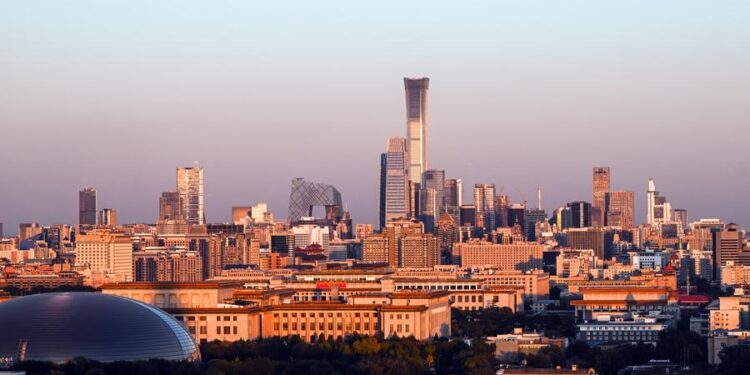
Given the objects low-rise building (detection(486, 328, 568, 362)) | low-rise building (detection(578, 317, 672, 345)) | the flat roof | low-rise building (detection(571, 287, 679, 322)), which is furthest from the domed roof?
low-rise building (detection(571, 287, 679, 322))

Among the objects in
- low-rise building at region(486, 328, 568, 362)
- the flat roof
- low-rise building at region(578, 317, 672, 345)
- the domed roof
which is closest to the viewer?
the domed roof

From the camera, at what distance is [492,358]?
3959 inches

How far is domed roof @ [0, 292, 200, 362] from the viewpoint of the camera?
301 ft

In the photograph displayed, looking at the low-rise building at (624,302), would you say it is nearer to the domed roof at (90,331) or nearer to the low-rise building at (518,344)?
the low-rise building at (518,344)

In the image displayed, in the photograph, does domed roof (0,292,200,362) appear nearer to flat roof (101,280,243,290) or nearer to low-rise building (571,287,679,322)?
flat roof (101,280,243,290)

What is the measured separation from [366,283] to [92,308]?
5549 centimetres

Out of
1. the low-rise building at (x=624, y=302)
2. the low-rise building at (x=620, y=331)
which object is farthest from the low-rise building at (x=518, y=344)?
the low-rise building at (x=624, y=302)

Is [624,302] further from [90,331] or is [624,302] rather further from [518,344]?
[90,331]

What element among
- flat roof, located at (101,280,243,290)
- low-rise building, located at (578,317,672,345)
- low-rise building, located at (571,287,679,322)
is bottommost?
low-rise building, located at (578,317,672,345)

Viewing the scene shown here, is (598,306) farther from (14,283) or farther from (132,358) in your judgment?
(132,358)

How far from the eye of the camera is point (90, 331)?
93.0 metres

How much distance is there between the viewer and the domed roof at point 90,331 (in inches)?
3617

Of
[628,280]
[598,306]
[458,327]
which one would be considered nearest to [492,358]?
[458,327]

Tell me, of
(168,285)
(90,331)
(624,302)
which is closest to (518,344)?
(168,285)
